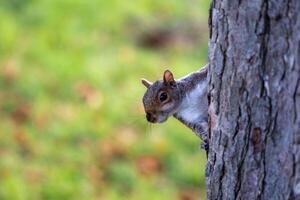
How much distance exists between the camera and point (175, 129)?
5.36 meters

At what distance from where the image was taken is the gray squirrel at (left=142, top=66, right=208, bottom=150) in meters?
2.89

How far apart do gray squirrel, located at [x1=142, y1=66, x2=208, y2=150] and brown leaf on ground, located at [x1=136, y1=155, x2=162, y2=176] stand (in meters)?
1.89

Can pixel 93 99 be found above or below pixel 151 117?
below

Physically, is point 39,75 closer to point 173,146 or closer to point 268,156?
point 173,146

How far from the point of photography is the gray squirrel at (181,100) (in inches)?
114

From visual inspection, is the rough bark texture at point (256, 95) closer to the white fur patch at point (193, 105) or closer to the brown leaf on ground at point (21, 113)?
the white fur patch at point (193, 105)

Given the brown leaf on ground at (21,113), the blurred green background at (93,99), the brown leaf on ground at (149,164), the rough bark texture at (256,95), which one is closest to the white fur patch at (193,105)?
the rough bark texture at (256,95)

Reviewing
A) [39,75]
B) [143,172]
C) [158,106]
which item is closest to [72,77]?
[39,75]

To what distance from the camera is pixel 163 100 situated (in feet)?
10.3

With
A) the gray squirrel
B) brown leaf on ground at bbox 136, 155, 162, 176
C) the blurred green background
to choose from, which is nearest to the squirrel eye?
the gray squirrel

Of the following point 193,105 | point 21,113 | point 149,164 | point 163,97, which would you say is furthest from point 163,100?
point 21,113

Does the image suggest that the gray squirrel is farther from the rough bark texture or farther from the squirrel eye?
the rough bark texture

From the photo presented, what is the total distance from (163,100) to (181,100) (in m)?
0.09

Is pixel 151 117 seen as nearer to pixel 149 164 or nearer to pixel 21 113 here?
pixel 149 164
